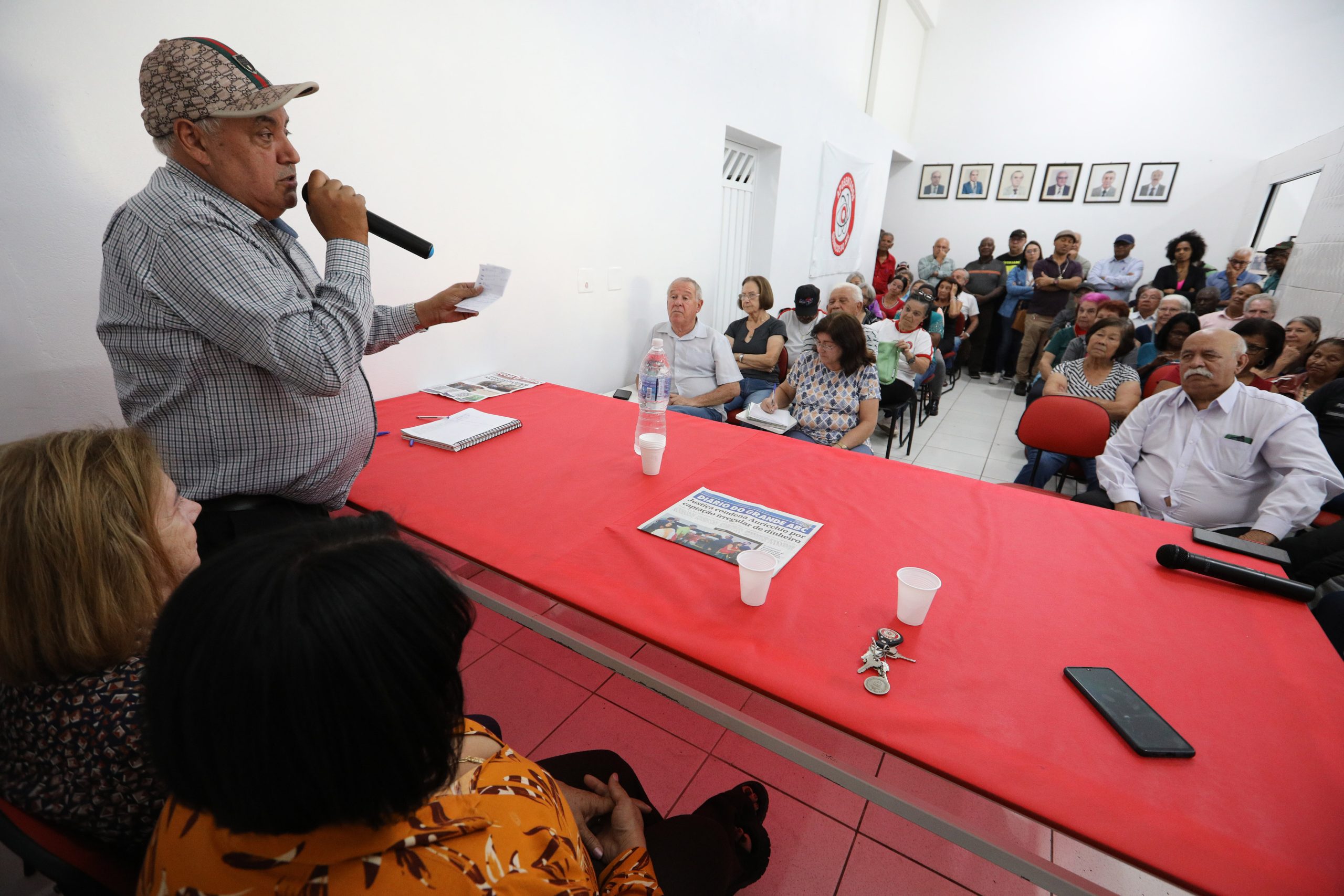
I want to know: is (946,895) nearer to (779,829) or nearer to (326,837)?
(779,829)

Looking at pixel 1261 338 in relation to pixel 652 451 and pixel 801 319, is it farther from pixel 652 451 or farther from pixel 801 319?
pixel 652 451

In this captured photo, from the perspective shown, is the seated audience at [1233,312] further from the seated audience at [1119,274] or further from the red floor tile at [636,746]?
the red floor tile at [636,746]

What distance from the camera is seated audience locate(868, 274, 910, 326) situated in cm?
555

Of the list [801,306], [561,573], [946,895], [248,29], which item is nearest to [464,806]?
[561,573]

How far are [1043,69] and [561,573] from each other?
378 inches

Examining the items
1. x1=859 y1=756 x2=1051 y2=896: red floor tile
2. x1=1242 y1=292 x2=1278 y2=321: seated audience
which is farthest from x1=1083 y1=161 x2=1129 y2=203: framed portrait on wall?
x1=859 y1=756 x2=1051 y2=896: red floor tile

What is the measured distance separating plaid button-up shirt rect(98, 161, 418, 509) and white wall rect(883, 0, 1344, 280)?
9239 mm

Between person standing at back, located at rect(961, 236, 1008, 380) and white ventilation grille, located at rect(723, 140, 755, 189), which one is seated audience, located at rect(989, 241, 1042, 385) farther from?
white ventilation grille, located at rect(723, 140, 755, 189)

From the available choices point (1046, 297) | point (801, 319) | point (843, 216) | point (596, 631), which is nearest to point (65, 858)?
point (596, 631)

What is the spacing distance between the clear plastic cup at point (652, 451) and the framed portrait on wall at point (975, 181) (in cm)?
860

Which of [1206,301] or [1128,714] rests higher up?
[1206,301]

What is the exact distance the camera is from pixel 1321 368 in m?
2.73

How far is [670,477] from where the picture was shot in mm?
1657

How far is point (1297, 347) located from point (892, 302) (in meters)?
2.84
